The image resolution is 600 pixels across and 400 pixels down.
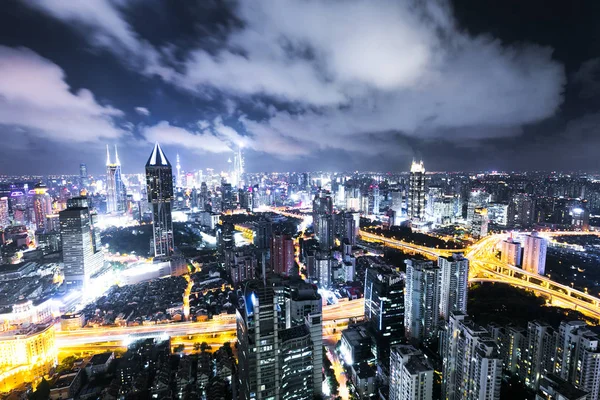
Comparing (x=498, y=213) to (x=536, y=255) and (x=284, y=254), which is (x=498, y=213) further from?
(x=284, y=254)

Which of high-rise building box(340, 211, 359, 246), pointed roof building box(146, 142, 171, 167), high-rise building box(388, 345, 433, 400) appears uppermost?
pointed roof building box(146, 142, 171, 167)

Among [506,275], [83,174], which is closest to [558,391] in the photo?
[506,275]

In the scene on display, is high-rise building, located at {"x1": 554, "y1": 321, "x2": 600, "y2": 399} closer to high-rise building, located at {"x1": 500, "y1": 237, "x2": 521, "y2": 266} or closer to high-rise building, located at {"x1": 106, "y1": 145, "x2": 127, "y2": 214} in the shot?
high-rise building, located at {"x1": 500, "y1": 237, "x2": 521, "y2": 266}

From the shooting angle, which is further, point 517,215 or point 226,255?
point 517,215

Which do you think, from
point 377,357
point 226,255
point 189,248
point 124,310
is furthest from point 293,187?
point 377,357

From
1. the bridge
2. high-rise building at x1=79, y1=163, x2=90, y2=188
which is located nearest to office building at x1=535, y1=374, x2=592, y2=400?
the bridge

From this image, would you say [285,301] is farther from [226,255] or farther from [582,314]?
[582,314]

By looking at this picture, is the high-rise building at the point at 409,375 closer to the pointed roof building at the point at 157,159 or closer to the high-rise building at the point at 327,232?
the high-rise building at the point at 327,232
